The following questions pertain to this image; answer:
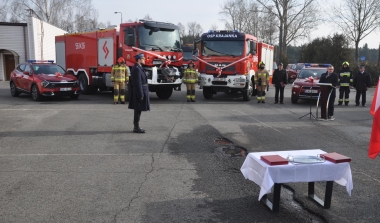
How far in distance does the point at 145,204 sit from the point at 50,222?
44.7 inches

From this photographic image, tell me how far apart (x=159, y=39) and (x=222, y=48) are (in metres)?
2.88

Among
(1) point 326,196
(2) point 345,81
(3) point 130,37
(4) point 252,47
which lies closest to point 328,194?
(1) point 326,196

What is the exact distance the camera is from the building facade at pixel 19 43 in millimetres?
30578

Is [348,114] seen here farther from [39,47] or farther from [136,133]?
[39,47]

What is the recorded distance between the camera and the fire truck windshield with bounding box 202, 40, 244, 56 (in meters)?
16.2

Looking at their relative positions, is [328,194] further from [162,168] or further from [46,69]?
[46,69]

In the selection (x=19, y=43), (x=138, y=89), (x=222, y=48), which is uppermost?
(x=19, y=43)

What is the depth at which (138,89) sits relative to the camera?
342 inches

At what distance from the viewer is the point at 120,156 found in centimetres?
694

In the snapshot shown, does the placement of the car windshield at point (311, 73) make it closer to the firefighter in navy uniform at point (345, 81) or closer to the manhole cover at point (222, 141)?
the firefighter in navy uniform at point (345, 81)

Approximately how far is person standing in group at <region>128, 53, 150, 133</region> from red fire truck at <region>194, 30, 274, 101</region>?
308 inches

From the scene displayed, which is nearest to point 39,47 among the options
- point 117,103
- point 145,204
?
point 117,103

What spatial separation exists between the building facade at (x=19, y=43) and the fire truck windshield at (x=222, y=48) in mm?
19822

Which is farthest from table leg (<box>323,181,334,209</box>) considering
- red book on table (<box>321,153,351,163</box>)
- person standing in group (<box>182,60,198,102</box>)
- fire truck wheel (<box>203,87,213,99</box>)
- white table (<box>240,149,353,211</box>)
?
fire truck wheel (<box>203,87,213,99</box>)
